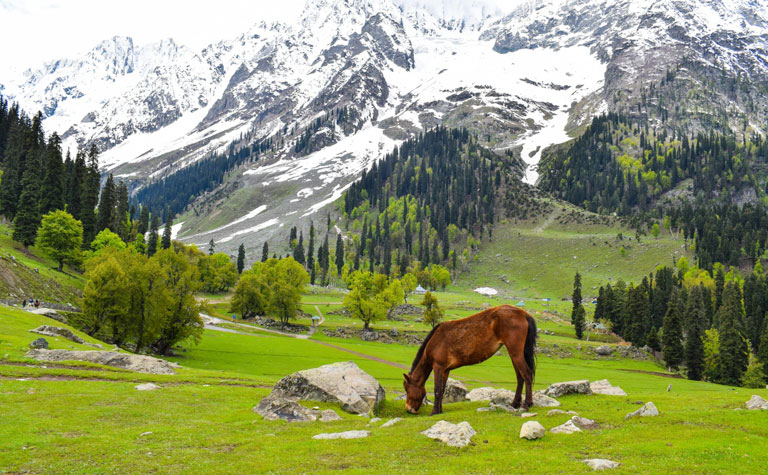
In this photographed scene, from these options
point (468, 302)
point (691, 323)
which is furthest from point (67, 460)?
point (468, 302)

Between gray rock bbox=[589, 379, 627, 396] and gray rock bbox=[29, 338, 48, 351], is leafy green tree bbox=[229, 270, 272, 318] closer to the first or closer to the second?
gray rock bbox=[29, 338, 48, 351]

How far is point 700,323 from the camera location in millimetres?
101250

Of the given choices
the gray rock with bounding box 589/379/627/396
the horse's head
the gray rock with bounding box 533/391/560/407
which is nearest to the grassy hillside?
the horse's head

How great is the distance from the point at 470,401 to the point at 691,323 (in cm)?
8394

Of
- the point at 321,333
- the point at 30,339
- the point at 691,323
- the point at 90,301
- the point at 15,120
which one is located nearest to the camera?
the point at 30,339

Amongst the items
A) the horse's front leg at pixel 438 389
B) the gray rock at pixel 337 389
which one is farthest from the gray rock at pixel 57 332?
the horse's front leg at pixel 438 389

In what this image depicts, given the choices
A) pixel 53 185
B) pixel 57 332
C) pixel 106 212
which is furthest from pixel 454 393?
pixel 106 212

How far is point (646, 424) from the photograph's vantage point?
16.0 metres

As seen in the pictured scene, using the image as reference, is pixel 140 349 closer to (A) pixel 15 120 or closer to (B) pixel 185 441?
(B) pixel 185 441

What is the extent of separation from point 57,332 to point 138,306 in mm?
9997

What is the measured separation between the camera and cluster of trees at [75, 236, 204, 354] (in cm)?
4816

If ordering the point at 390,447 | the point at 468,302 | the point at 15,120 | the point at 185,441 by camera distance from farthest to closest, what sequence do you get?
1. the point at 468,302
2. the point at 15,120
3. the point at 185,441
4. the point at 390,447

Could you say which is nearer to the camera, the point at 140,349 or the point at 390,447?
the point at 390,447

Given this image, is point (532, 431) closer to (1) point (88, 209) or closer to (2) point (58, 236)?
(2) point (58, 236)
